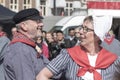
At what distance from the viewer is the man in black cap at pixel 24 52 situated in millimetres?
4453

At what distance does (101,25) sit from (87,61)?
13.7 inches

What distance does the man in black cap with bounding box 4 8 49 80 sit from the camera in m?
4.45

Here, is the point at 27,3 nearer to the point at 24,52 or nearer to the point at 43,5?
the point at 43,5

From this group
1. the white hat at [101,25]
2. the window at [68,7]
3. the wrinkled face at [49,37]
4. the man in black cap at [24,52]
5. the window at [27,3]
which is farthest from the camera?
the window at [68,7]

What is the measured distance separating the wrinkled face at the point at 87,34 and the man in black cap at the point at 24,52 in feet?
1.31

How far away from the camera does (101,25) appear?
4.61 meters

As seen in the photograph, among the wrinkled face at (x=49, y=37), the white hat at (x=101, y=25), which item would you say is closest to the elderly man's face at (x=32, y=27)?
the white hat at (x=101, y=25)

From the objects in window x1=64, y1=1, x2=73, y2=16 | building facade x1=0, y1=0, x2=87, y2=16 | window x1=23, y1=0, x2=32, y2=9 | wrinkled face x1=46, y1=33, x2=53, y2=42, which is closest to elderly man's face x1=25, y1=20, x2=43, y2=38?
wrinkled face x1=46, y1=33, x2=53, y2=42

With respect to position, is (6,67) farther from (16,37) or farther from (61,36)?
(61,36)

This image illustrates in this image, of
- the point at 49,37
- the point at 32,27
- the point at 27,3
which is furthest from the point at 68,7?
the point at 32,27

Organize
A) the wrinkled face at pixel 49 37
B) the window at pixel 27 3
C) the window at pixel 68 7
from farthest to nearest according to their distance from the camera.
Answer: the window at pixel 68 7
the window at pixel 27 3
the wrinkled face at pixel 49 37

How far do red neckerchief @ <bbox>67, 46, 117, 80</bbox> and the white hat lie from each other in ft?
0.57

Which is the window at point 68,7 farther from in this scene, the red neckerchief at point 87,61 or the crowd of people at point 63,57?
the red neckerchief at point 87,61

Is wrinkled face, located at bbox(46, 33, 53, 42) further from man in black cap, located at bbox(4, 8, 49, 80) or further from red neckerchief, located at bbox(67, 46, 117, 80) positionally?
red neckerchief, located at bbox(67, 46, 117, 80)
